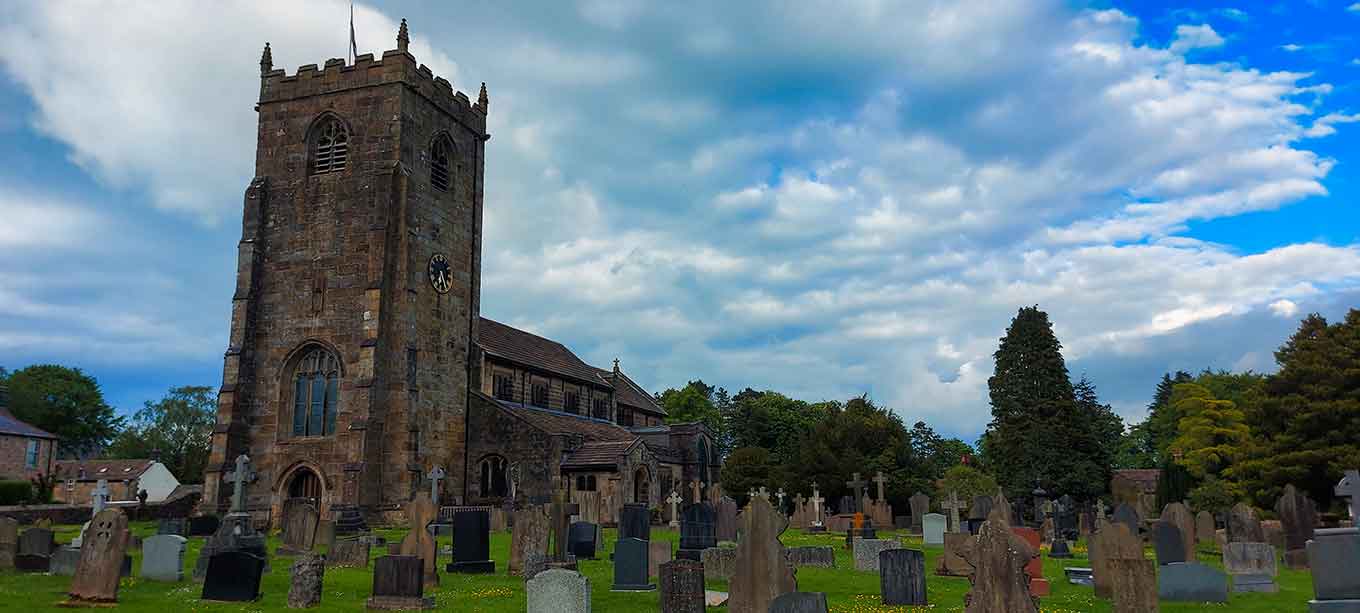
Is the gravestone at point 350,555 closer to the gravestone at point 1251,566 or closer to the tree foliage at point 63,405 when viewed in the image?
the gravestone at point 1251,566

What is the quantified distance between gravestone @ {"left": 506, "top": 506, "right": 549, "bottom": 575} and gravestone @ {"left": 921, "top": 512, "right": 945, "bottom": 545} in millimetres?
12628

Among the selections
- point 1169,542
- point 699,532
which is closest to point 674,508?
point 699,532

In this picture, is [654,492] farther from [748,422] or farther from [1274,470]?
[748,422]

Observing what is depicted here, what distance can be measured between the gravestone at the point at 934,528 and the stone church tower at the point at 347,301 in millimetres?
18993

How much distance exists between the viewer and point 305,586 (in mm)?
13320

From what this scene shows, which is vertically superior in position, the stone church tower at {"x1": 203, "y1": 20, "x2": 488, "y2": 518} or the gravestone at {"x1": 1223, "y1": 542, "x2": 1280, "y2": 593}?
the stone church tower at {"x1": 203, "y1": 20, "x2": 488, "y2": 518}

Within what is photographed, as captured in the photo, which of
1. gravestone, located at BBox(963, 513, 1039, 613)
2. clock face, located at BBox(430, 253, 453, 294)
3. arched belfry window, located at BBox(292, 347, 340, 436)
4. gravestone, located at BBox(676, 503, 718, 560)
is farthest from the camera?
clock face, located at BBox(430, 253, 453, 294)

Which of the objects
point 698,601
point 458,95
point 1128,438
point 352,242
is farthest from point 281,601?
point 1128,438

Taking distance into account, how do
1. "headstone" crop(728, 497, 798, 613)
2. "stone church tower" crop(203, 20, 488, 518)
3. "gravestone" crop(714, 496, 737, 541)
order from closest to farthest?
"headstone" crop(728, 497, 798, 613), "gravestone" crop(714, 496, 737, 541), "stone church tower" crop(203, 20, 488, 518)

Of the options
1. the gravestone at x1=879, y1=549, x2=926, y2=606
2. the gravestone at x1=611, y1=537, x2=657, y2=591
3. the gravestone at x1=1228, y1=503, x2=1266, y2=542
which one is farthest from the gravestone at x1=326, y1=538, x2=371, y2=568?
the gravestone at x1=1228, y1=503, x2=1266, y2=542

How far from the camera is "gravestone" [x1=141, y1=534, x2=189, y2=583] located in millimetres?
16203

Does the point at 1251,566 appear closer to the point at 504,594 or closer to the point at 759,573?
the point at 759,573

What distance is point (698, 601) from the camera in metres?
11.7

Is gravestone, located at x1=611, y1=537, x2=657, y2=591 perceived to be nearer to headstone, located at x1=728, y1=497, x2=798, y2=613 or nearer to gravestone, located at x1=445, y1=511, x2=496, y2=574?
headstone, located at x1=728, y1=497, x2=798, y2=613
